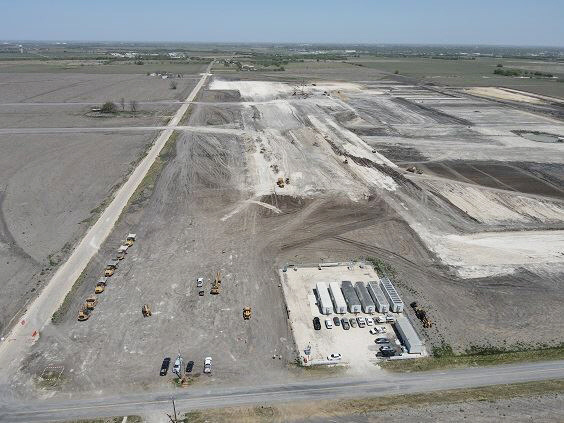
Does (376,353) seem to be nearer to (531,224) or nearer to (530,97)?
Answer: (531,224)

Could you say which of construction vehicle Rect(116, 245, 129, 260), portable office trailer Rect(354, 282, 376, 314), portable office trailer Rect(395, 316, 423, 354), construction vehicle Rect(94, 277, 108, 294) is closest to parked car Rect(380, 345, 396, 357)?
portable office trailer Rect(395, 316, 423, 354)

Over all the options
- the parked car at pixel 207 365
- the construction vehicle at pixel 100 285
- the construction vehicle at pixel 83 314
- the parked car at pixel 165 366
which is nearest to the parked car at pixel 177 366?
the parked car at pixel 165 366

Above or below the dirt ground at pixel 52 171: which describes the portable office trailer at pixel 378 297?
below

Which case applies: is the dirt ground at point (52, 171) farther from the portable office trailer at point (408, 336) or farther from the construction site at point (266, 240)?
the portable office trailer at point (408, 336)

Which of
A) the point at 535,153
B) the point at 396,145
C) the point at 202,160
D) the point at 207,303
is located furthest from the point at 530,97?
the point at 207,303

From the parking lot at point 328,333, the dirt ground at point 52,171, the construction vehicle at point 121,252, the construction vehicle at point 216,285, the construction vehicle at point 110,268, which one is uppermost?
the dirt ground at point 52,171

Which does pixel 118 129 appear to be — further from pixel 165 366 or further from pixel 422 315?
pixel 422 315

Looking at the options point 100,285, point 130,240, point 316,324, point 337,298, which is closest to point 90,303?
point 100,285
